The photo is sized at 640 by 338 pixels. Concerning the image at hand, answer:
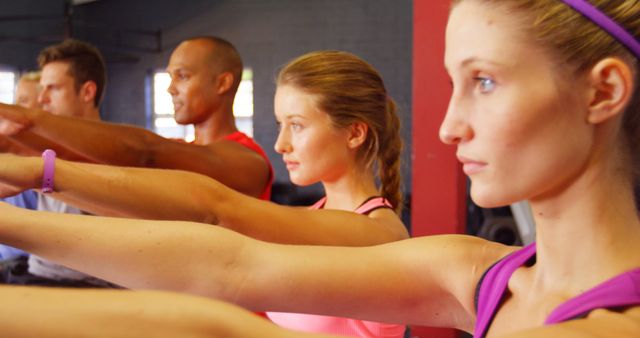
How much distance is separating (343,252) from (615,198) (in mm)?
351

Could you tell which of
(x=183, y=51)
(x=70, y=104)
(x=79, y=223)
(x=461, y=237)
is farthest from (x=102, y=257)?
(x=70, y=104)

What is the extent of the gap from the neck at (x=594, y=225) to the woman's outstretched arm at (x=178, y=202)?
48 cm

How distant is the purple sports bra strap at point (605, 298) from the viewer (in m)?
0.72

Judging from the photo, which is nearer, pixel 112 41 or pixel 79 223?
pixel 79 223

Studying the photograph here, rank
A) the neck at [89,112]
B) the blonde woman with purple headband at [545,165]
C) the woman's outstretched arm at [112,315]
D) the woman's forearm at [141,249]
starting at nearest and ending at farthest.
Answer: the woman's outstretched arm at [112,315] < the blonde woman with purple headband at [545,165] < the woman's forearm at [141,249] < the neck at [89,112]

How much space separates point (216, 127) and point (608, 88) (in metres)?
2.08

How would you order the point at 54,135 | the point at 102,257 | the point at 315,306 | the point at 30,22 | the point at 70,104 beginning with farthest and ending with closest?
the point at 30,22
the point at 70,104
the point at 54,135
the point at 315,306
the point at 102,257

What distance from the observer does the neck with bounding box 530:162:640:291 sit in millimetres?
785

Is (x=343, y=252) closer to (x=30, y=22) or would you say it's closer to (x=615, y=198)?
(x=615, y=198)

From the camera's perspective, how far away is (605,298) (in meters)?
0.73

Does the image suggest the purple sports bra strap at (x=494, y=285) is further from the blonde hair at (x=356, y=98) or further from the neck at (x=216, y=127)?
the neck at (x=216, y=127)

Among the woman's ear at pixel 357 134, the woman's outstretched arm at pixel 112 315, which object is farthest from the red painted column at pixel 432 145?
the woman's outstretched arm at pixel 112 315

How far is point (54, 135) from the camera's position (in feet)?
4.81

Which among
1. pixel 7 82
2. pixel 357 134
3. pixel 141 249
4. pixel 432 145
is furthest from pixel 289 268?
pixel 7 82
